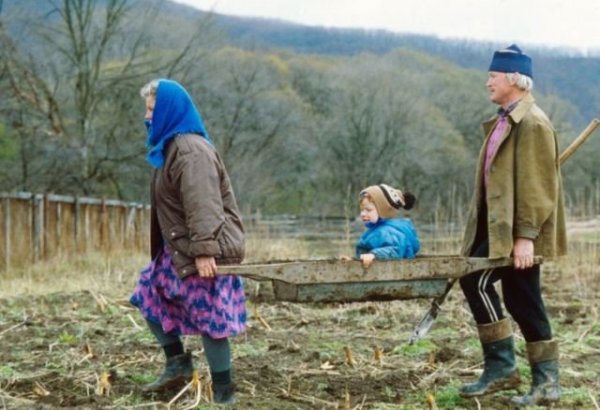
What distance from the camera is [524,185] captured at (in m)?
4.85

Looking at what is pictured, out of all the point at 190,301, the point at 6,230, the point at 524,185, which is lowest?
the point at 6,230

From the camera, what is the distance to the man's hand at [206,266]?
4566 millimetres

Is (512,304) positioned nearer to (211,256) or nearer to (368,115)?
(211,256)

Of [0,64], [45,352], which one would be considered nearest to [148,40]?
[0,64]

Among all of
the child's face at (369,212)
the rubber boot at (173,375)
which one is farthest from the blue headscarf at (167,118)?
the rubber boot at (173,375)

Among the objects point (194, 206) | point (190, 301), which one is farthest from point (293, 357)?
point (194, 206)

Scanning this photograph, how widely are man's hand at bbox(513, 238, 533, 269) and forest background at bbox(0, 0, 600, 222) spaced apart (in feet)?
5.73

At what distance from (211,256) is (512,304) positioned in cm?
167

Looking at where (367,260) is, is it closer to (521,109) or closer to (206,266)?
(206,266)

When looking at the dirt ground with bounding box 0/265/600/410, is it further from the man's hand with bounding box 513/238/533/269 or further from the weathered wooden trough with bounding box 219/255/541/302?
the man's hand with bounding box 513/238/533/269

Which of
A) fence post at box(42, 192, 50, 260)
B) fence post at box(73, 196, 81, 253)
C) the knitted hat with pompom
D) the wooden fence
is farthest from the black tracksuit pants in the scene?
fence post at box(73, 196, 81, 253)

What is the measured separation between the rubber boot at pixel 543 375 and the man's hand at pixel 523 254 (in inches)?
18.9

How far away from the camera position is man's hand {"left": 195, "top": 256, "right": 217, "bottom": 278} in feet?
15.0

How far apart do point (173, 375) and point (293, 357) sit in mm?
1644
